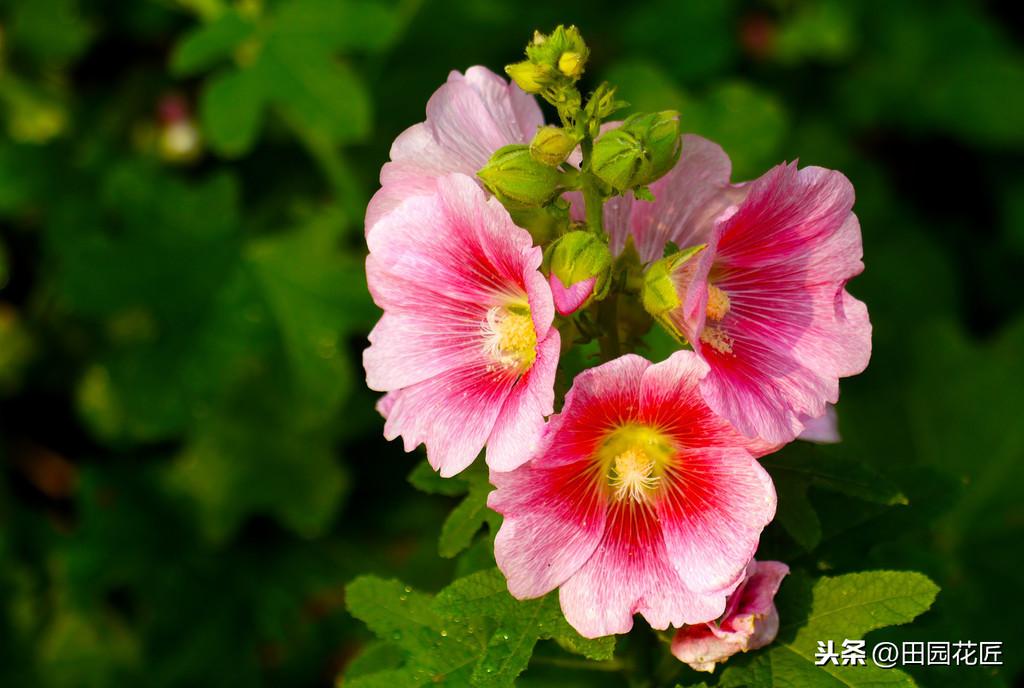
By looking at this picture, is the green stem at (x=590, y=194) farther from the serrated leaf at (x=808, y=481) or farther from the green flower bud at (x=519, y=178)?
the serrated leaf at (x=808, y=481)

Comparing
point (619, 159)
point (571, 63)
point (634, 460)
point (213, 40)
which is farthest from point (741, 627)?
point (213, 40)

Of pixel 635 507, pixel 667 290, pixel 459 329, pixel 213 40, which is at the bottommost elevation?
pixel 635 507

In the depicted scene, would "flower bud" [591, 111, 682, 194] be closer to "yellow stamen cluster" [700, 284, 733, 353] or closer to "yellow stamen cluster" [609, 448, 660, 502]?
"yellow stamen cluster" [700, 284, 733, 353]

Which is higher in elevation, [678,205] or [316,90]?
[678,205]

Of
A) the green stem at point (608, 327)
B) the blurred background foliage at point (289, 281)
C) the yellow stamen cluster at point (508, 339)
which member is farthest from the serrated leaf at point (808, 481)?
the blurred background foliage at point (289, 281)

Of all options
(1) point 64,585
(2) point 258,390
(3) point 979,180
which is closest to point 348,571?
(2) point 258,390

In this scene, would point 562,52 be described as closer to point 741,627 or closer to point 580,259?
point 580,259

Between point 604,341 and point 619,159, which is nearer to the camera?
point 619,159
